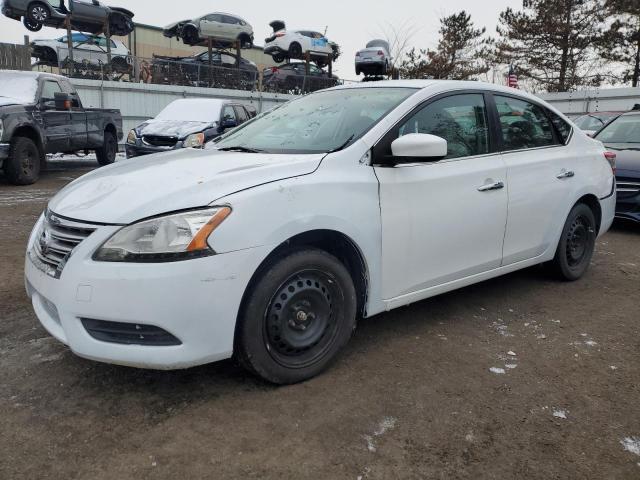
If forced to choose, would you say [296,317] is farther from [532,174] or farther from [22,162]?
[22,162]

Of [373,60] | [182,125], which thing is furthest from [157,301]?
[373,60]

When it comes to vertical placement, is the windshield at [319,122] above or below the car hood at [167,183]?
above

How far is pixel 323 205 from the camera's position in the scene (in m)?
2.70

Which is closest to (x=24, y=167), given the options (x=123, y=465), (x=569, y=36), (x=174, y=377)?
(x=174, y=377)

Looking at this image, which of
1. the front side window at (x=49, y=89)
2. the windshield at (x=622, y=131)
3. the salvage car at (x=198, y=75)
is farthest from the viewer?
the salvage car at (x=198, y=75)

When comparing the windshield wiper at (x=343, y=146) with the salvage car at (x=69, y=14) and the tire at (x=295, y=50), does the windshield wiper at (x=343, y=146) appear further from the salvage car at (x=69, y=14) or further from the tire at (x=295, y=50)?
the tire at (x=295, y=50)

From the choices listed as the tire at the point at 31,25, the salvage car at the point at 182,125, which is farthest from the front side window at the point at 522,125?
the tire at the point at 31,25

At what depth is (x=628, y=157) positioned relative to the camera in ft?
22.2

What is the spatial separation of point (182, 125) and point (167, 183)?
27.2ft

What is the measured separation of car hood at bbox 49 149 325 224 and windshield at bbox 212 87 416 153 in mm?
261

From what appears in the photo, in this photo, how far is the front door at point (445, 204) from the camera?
3039 millimetres

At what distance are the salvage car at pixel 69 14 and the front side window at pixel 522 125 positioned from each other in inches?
700

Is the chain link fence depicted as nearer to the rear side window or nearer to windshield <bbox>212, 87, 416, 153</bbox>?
windshield <bbox>212, 87, 416, 153</bbox>

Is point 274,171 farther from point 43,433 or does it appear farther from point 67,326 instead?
point 43,433
